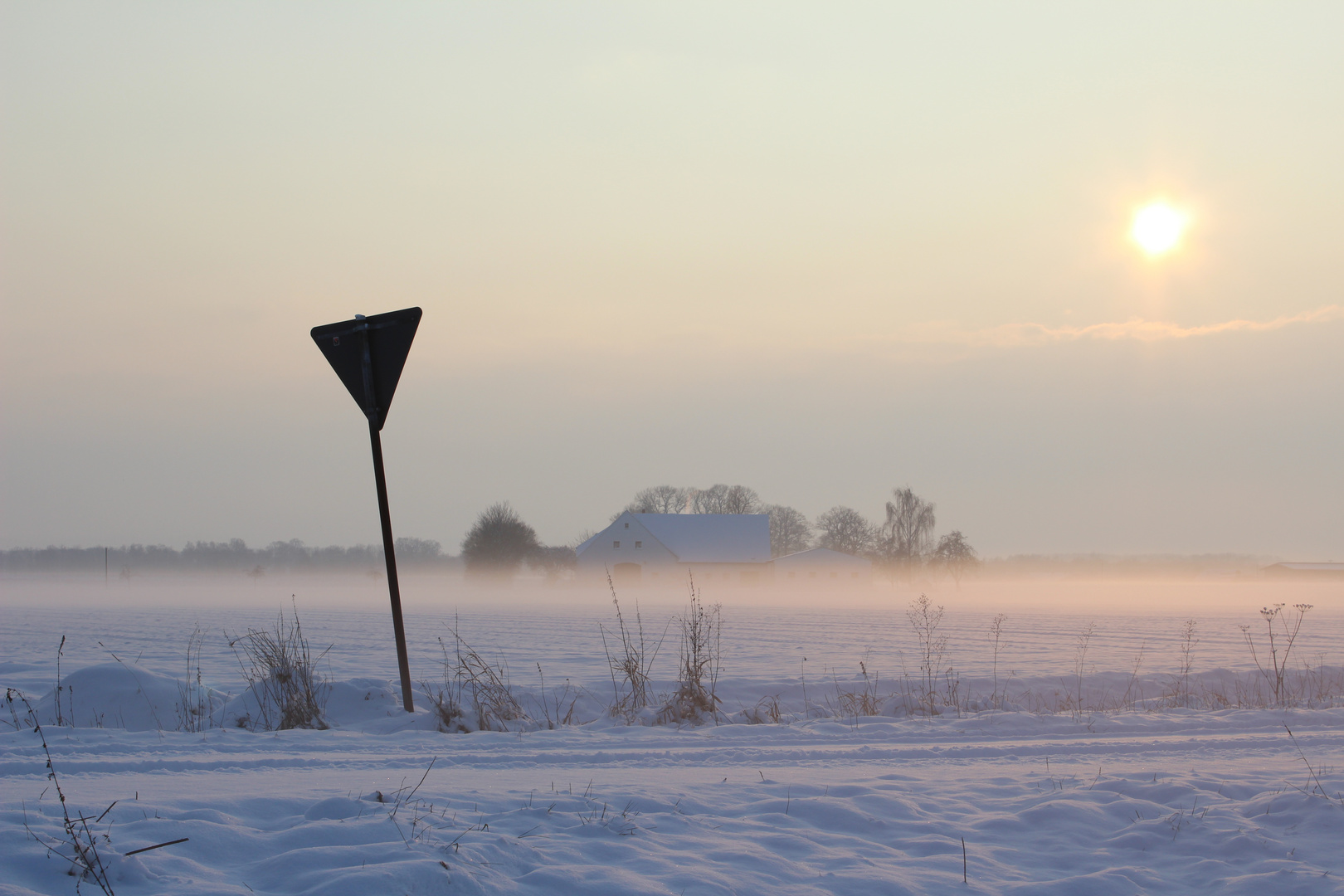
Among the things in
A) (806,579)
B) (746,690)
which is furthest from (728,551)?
(746,690)

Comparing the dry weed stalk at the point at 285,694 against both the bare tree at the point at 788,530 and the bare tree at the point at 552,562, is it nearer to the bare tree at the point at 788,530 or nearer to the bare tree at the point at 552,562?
the bare tree at the point at 552,562

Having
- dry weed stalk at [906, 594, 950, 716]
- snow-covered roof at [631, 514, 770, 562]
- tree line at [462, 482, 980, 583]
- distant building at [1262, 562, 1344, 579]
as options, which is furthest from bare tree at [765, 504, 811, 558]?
dry weed stalk at [906, 594, 950, 716]

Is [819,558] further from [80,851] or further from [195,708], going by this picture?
[80,851]

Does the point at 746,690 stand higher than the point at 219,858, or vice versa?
the point at 219,858

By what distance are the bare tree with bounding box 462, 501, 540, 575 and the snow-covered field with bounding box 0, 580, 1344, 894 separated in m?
61.3

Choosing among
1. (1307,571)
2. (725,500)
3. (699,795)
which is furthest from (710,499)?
(699,795)

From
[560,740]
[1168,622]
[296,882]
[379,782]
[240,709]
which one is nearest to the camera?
[296,882]

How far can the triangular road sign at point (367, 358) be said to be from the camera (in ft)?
24.8

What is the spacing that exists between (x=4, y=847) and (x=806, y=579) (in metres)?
73.7

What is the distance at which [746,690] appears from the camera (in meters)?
10.4

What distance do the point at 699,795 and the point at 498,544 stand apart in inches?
2698

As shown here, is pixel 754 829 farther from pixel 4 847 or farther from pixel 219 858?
pixel 4 847

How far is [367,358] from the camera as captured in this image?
7.62 meters

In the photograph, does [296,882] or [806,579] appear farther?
[806,579]
